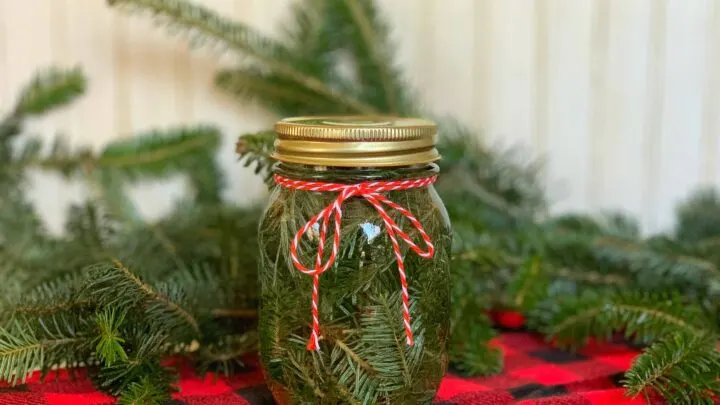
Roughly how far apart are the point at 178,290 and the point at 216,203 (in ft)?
0.99

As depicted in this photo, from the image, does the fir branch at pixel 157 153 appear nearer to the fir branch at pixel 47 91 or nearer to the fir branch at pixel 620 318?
the fir branch at pixel 47 91

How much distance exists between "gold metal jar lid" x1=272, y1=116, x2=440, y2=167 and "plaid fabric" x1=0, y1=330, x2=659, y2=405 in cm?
20

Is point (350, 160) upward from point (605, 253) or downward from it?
upward

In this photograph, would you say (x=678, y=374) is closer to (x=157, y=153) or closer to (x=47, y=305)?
(x=47, y=305)

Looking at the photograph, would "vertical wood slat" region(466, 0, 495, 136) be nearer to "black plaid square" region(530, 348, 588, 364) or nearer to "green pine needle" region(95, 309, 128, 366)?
"black plaid square" region(530, 348, 588, 364)

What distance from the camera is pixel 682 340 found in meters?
0.55

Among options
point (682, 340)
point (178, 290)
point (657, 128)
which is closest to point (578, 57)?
point (657, 128)

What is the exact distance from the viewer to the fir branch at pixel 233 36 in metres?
0.77

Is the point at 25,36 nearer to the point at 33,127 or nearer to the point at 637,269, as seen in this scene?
the point at 33,127

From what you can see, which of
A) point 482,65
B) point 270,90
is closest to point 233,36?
point 270,90

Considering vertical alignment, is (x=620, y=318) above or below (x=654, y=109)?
below

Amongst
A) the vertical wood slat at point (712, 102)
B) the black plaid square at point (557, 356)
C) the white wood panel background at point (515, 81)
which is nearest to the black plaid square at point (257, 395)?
the black plaid square at point (557, 356)

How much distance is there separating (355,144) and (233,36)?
392 millimetres

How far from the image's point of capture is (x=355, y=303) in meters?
0.49
